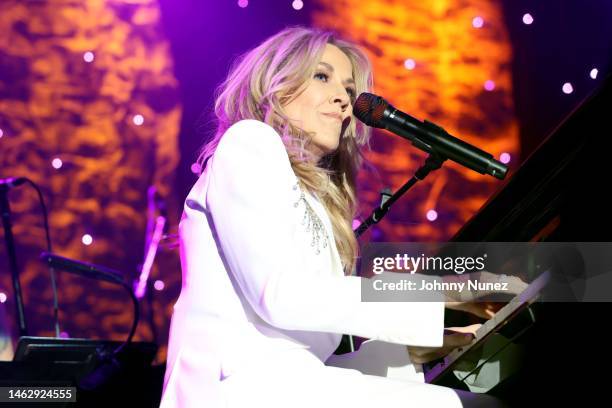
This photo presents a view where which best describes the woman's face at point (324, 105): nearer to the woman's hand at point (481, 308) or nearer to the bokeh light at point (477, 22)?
the woman's hand at point (481, 308)

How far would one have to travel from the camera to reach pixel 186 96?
3457 mm

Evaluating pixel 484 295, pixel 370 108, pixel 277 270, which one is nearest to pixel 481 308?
pixel 484 295

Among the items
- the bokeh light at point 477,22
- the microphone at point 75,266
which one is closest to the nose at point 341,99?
the microphone at point 75,266

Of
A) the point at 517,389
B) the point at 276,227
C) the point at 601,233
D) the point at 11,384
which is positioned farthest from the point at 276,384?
the point at 11,384

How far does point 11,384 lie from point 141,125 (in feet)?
6.47

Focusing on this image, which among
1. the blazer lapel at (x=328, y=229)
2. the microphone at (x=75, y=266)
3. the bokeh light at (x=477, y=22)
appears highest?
the bokeh light at (x=477, y=22)

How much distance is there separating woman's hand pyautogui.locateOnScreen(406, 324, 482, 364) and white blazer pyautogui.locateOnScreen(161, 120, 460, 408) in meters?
0.15

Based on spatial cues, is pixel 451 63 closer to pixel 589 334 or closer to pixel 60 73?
pixel 60 73

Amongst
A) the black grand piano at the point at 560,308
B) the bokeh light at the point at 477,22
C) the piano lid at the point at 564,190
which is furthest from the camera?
the bokeh light at the point at 477,22

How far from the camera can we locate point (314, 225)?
126 cm

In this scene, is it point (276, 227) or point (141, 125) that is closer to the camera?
point (276, 227)

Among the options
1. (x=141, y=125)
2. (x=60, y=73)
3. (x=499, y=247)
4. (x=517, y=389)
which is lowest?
(x=517, y=389)

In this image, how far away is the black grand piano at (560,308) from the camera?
0.95 meters

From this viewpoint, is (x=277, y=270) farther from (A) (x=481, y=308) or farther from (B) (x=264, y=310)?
(A) (x=481, y=308)
